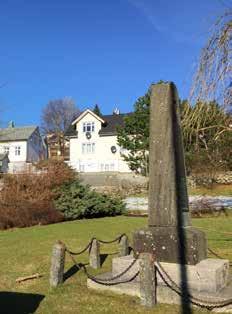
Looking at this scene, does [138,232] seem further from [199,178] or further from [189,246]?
[199,178]

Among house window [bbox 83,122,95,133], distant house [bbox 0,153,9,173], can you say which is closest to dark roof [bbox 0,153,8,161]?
distant house [bbox 0,153,9,173]

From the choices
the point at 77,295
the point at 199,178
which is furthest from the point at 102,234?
the point at 199,178

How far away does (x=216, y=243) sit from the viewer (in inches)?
483

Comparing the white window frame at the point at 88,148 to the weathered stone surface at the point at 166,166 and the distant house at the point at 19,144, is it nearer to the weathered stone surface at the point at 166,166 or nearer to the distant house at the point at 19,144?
the distant house at the point at 19,144

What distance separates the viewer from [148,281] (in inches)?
265

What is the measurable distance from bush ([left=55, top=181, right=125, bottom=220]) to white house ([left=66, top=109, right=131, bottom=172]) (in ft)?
113

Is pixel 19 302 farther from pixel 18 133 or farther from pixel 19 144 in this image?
pixel 18 133

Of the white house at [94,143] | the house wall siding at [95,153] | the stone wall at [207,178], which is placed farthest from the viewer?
the white house at [94,143]

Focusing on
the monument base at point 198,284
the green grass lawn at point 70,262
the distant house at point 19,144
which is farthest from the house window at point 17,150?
the monument base at point 198,284

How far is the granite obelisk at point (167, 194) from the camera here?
24.0 ft

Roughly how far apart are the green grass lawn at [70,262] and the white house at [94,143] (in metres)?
38.7

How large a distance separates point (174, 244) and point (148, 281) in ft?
2.83

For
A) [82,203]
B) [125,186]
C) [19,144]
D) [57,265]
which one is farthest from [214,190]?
[19,144]

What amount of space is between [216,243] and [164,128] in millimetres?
5655
